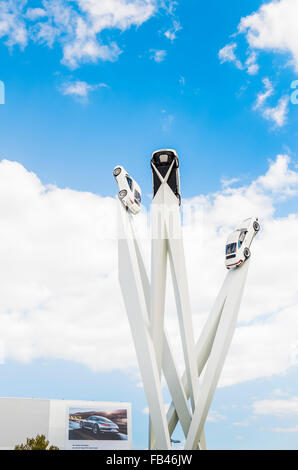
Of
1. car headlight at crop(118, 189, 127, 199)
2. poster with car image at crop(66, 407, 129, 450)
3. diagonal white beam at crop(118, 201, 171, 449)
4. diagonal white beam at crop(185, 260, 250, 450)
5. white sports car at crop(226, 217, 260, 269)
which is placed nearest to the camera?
diagonal white beam at crop(118, 201, 171, 449)

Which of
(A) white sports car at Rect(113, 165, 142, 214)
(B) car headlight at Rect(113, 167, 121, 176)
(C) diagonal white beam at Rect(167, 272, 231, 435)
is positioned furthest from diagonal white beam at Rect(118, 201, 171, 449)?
(C) diagonal white beam at Rect(167, 272, 231, 435)

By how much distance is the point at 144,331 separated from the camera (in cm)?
1114

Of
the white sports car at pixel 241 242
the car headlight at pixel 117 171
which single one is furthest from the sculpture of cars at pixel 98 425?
the car headlight at pixel 117 171

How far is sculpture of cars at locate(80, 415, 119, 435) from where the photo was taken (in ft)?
64.1

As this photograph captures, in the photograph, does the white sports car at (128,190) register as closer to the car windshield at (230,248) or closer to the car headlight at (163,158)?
the car headlight at (163,158)

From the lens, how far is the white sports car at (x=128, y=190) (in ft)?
39.9

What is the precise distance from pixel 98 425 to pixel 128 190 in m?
11.0

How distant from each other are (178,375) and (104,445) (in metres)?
8.91

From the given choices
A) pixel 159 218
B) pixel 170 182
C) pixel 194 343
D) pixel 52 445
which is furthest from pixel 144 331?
pixel 52 445

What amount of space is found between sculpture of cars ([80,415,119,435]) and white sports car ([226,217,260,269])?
31.5 feet

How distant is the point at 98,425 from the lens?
64.4ft

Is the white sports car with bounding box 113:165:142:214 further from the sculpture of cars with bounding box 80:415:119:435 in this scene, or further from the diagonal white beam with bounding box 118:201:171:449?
the sculpture of cars with bounding box 80:415:119:435
